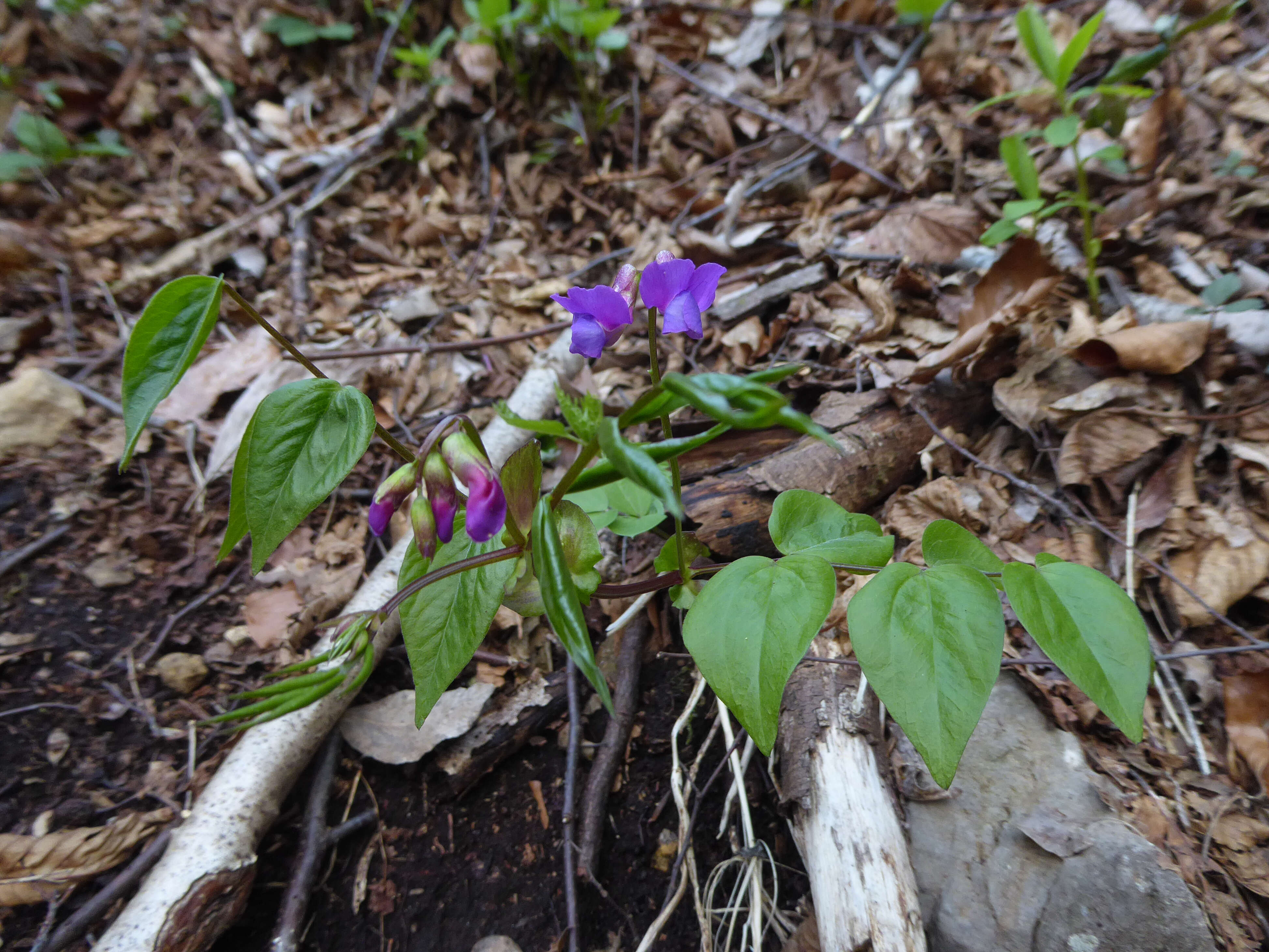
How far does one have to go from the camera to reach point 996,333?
1.95 meters

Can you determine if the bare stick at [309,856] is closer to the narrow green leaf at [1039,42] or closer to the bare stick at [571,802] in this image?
the bare stick at [571,802]

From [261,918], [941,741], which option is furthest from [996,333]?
[261,918]

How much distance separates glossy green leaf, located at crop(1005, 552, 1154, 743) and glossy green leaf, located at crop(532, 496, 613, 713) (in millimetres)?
678

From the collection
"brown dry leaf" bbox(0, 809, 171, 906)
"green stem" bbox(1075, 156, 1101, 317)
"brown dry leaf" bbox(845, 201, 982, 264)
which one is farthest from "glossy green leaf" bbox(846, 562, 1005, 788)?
"brown dry leaf" bbox(845, 201, 982, 264)

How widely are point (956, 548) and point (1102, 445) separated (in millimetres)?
973

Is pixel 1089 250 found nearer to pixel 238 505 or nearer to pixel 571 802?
pixel 571 802

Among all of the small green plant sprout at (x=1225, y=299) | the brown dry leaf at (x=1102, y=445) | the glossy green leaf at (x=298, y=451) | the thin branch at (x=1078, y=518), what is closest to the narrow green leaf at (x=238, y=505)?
the glossy green leaf at (x=298, y=451)

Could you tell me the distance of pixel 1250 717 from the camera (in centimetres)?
145

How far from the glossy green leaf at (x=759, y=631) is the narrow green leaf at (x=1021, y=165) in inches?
74.2

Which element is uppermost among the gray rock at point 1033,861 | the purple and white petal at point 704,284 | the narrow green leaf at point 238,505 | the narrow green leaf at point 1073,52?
the narrow green leaf at point 1073,52

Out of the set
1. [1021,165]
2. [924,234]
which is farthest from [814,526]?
[924,234]

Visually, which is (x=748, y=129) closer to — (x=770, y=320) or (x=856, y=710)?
(x=770, y=320)

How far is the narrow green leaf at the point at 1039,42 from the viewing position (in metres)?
2.27

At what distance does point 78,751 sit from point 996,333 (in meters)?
A: 2.80
